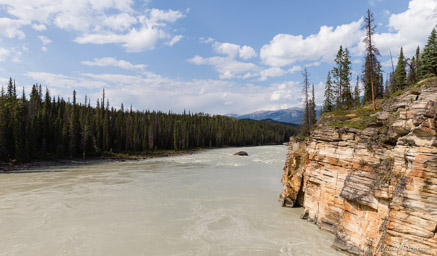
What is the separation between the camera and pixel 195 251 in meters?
13.1

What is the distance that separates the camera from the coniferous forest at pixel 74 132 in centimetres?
5450

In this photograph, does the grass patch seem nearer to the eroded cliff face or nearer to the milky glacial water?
the eroded cliff face

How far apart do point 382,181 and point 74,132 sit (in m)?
75.7

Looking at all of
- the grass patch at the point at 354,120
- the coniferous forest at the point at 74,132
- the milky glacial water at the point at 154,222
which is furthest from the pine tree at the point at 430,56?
the coniferous forest at the point at 74,132

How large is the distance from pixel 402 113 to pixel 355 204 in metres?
5.32

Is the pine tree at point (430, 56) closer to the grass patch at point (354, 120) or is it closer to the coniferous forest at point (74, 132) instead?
the grass patch at point (354, 120)

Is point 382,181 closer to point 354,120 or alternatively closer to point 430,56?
point 354,120

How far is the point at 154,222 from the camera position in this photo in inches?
680

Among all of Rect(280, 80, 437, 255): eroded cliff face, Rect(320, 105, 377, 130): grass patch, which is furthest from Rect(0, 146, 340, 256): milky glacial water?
Rect(320, 105, 377, 130): grass patch

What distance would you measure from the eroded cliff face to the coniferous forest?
6269cm

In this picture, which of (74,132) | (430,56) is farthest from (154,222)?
(74,132)

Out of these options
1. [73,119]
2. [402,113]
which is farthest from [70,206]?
[73,119]

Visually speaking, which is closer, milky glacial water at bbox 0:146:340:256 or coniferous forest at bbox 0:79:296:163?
milky glacial water at bbox 0:146:340:256

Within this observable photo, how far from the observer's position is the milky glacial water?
1340cm
